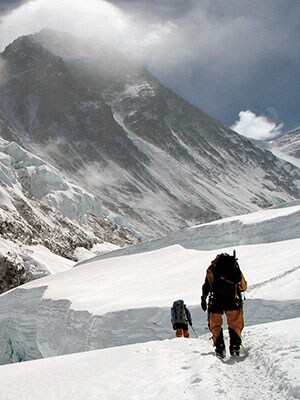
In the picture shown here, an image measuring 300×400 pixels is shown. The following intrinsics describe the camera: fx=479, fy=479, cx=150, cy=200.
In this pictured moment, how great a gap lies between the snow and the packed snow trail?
2 cm

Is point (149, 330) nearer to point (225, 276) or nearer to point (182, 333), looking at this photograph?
point (182, 333)

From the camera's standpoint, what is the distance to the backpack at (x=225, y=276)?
8008 mm

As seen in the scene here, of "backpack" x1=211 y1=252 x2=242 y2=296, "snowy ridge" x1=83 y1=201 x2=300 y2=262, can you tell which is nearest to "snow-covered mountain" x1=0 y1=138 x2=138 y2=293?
"snowy ridge" x1=83 y1=201 x2=300 y2=262

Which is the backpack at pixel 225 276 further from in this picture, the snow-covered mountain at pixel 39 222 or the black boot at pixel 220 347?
the snow-covered mountain at pixel 39 222

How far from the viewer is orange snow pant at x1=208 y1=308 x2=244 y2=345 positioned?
7703 millimetres

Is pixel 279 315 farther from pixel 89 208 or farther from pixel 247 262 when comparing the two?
pixel 89 208

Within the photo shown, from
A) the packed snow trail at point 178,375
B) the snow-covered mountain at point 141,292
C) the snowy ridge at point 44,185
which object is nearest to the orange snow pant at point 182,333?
the snow-covered mountain at point 141,292

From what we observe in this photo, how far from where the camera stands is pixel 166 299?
1466cm

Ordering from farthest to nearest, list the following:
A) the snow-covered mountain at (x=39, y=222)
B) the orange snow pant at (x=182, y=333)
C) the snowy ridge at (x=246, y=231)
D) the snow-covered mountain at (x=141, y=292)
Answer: the snow-covered mountain at (x=39, y=222)
the snowy ridge at (x=246, y=231)
the snow-covered mountain at (x=141, y=292)
the orange snow pant at (x=182, y=333)

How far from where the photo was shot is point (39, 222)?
287 ft

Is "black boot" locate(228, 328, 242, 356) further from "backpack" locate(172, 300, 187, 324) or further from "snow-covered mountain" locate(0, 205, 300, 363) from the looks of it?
"backpack" locate(172, 300, 187, 324)

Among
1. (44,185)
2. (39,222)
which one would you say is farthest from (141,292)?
(44,185)

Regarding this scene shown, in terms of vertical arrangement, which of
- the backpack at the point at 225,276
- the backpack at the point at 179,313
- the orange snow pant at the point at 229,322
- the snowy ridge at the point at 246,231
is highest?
the snowy ridge at the point at 246,231

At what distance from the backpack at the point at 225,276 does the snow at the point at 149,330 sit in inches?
35.9
